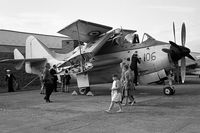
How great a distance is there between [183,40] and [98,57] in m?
4.90

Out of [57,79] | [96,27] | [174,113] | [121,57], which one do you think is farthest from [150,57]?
[57,79]

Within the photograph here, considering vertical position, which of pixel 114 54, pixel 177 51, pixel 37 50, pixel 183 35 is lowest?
pixel 177 51

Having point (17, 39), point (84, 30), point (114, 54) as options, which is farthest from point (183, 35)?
point (17, 39)

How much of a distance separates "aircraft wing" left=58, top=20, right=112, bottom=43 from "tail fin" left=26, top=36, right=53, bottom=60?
4.88 m

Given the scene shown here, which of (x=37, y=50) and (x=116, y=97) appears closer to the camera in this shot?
(x=116, y=97)

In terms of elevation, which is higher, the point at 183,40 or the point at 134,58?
the point at 183,40

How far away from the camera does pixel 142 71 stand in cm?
1412

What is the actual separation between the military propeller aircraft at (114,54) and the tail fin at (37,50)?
9.95 feet

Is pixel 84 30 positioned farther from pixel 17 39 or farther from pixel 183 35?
pixel 17 39

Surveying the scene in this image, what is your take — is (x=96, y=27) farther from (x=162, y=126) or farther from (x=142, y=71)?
(x=162, y=126)

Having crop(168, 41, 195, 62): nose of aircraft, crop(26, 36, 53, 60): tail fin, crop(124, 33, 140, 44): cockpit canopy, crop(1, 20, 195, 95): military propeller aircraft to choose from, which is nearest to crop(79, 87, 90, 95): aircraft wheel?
crop(1, 20, 195, 95): military propeller aircraft

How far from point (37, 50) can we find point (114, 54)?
7.57 m

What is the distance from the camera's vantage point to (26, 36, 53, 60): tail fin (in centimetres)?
1930

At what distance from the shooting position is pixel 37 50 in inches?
792
